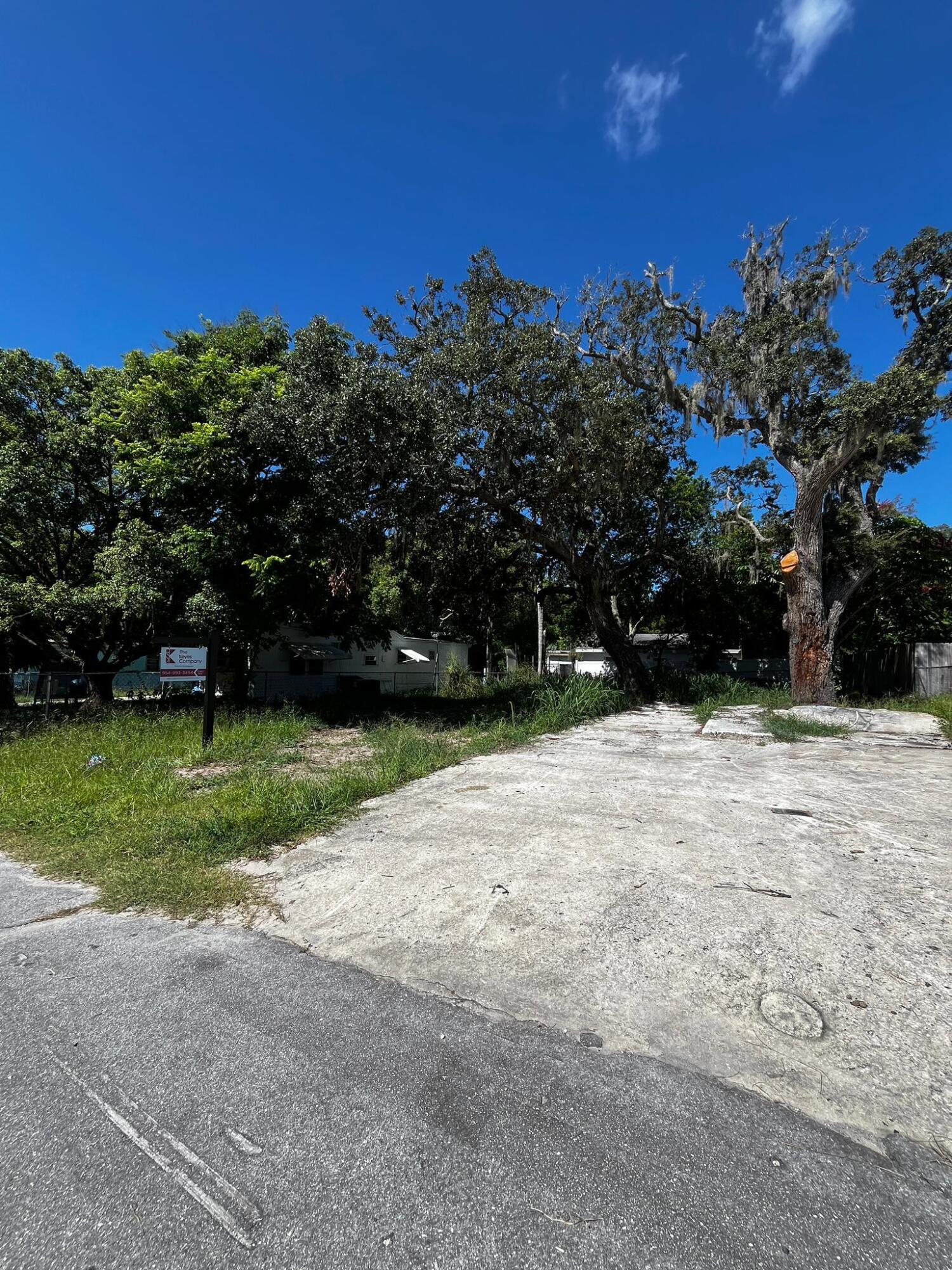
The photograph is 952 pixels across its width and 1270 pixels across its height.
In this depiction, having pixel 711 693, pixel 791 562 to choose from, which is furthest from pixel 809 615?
pixel 711 693

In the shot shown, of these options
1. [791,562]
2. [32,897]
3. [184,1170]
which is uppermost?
[791,562]

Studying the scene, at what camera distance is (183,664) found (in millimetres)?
8586

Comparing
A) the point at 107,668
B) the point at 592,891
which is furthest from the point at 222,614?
the point at 592,891

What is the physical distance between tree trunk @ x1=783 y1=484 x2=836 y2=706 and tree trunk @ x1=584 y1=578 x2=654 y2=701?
3779 mm

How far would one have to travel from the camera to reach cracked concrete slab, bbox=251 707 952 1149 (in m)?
2.28

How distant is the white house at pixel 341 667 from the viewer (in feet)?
72.1

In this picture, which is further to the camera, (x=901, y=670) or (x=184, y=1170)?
(x=901, y=670)

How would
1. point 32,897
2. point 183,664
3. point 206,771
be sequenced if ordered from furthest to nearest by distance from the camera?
point 183,664, point 206,771, point 32,897

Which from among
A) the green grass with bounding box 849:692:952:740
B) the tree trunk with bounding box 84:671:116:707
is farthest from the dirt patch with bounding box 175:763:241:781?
the green grass with bounding box 849:692:952:740

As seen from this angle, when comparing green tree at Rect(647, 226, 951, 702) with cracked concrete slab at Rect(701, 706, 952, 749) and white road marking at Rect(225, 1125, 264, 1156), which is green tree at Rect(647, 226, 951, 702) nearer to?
cracked concrete slab at Rect(701, 706, 952, 749)

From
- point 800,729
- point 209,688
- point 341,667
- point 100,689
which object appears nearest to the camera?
point 209,688

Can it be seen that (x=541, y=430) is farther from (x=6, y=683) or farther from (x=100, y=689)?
(x=6, y=683)

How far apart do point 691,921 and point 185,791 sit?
5533 millimetres

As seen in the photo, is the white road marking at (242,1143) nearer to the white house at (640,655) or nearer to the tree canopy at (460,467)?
the tree canopy at (460,467)
